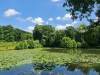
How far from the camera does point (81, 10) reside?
11.9 m

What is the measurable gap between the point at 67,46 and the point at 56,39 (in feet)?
15.6

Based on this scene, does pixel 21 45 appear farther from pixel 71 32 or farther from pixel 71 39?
pixel 71 32

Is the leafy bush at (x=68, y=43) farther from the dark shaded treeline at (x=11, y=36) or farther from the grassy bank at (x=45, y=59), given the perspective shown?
the grassy bank at (x=45, y=59)

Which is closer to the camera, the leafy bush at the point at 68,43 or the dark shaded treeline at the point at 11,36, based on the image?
the leafy bush at the point at 68,43

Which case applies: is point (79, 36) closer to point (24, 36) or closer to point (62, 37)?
point (62, 37)

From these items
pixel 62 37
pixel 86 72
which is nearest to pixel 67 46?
pixel 62 37

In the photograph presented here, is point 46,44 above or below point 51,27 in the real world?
below

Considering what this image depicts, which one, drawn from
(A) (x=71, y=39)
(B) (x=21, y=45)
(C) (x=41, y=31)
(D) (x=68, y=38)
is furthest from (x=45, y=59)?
(C) (x=41, y=31)

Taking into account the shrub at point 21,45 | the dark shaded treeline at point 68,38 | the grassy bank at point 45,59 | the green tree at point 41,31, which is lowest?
the grassy bank at point 45,59

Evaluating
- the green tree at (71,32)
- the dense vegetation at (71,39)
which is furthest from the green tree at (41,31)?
the green tree at (71,32)

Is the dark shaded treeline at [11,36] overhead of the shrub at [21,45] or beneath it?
overhead

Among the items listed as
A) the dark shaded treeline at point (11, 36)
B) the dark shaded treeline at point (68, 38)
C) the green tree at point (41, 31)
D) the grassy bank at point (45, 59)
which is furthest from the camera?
the dark shaded treeline at point (11, 36)

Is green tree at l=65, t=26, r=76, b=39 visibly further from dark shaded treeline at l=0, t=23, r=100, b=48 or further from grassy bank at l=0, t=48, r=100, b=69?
grassy bank at l=0, t=48, r=100, b=69

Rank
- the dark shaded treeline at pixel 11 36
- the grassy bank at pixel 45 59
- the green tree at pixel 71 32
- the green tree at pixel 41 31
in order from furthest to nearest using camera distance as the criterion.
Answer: the dark shaded treeline at pixel 11 36 < the green tree at pixel 41 31 < the green tree at pixel 71 32 < the grassy bank at pixel 45 59
